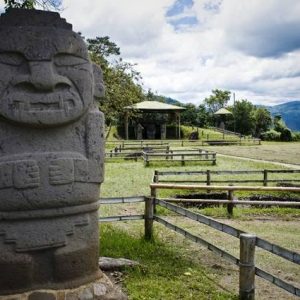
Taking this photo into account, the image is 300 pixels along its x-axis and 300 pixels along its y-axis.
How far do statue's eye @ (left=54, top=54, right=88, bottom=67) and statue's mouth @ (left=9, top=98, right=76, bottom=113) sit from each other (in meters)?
0.37

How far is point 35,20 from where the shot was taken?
414cm

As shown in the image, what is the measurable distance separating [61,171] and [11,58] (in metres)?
1.18

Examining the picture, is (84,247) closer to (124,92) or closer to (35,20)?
(35,20)

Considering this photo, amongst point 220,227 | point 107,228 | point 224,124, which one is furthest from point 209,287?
point 224,124

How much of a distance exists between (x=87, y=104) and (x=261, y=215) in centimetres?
685

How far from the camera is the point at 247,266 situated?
480 centimetres

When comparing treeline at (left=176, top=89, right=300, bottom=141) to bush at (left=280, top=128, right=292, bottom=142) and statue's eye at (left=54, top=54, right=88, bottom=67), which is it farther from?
statue's eye at (left=54, top=54, right=88, bottom=67)

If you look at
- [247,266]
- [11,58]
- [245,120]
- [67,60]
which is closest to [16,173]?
[11,58]

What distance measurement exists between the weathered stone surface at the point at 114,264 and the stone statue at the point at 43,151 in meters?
1.18

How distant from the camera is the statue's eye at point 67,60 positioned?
418 cm

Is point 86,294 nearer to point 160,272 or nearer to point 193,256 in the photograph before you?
point 160,272

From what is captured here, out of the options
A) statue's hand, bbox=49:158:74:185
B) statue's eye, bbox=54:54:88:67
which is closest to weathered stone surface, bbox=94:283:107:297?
statue's hand, bbox=49:158:74:185

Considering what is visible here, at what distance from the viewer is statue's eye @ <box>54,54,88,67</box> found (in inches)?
165

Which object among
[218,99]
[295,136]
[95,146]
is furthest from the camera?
[218,99]
